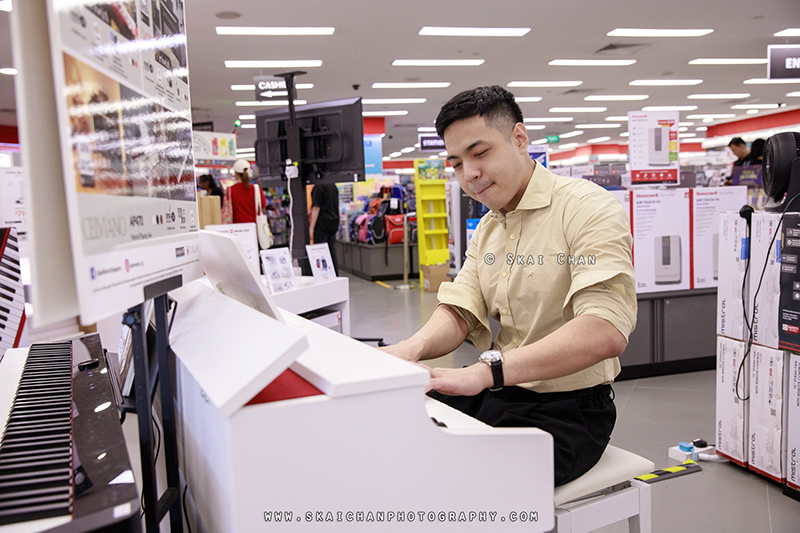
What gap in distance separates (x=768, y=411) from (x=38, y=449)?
2704mm

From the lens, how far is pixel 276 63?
30.0 feet

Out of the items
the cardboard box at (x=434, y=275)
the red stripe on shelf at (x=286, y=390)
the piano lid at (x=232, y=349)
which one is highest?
the piano lid at (x=232, y=349)

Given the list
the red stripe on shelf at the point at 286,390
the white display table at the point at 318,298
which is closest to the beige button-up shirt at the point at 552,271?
the red stripe on shelf at the point at 286,390

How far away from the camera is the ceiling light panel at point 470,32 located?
25.1 ft

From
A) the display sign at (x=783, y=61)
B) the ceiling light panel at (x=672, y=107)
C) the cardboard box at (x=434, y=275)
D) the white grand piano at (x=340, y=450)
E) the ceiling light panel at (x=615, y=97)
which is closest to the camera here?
the white grand piano at (x=340, y=450)

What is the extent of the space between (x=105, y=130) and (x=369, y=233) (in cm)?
925

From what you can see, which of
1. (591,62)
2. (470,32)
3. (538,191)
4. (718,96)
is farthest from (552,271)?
(718,96)

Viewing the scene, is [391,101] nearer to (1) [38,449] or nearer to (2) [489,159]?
(2) [489,159]

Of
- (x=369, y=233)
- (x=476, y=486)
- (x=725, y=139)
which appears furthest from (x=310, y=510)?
(x=725, y=139)

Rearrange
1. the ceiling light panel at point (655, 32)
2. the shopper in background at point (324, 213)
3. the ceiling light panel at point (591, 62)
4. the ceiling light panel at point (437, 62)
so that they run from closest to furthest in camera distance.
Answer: the shopper in background at point (324, 213) < the ceiling light panel at point (655, 32) < the ceiling light panel at point (437, 62) < the ceiling light panel at point (591, 62)

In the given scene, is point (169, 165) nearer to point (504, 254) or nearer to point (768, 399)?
point (504, 254)

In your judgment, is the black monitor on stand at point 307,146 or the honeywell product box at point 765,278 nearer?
the honeywell product box at point 765,278

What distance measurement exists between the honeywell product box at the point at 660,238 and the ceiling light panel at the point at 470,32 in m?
4.65

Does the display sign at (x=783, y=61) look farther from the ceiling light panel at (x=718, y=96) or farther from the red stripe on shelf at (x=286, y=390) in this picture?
the red stripe on shelf at (x=286, y=390)
